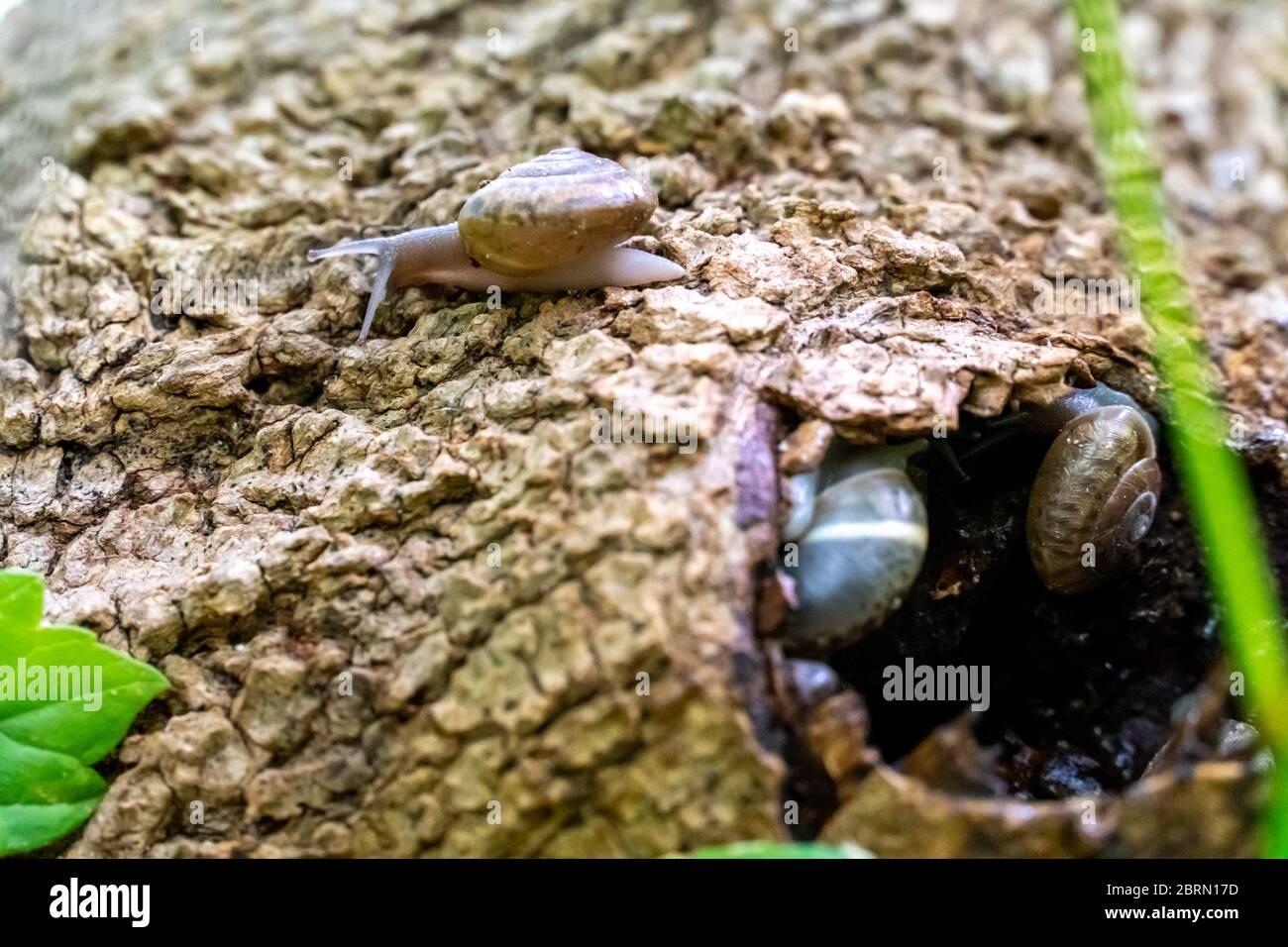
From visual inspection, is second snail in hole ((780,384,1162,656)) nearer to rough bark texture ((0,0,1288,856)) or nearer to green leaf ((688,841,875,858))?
rough bark texture ((0,0,1288,856))

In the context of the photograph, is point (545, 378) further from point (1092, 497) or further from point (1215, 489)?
point (1215, 489)

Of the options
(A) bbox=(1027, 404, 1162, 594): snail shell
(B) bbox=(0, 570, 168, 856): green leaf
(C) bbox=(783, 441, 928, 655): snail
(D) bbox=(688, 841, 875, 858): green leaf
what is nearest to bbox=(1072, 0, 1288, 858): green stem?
(A) bbox=(1027, 404, 1162, 594): snail shell

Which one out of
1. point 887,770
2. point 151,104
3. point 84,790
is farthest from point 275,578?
point 151,104

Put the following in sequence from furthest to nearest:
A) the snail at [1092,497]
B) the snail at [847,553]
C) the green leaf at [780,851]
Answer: the snail at [1092,497]
the snail at [847,553]
the green leaf at [780,851]

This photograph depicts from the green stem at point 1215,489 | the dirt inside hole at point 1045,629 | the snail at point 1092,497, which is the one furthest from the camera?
the dirt inside hole at point 1045,629

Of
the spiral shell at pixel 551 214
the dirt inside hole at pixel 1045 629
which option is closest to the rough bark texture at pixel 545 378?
the dirt inside hole at pixel 1045 629

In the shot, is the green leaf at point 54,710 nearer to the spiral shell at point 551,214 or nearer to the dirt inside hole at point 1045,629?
the spiral shell at point 551,214
